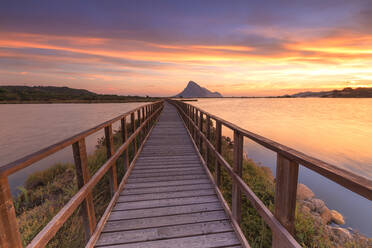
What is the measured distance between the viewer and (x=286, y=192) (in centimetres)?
168

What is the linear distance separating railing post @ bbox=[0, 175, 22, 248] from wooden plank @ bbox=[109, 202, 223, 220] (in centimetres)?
189

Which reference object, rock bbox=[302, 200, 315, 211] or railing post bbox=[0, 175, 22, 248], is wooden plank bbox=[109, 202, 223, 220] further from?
rock bbox=[302, 200, 315, 211]

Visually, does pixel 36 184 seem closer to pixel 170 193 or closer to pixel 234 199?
pixel 170 193

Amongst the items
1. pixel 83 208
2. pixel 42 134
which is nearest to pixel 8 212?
pixel 83 208

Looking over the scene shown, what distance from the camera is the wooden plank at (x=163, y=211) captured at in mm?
3066

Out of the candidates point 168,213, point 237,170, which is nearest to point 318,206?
point 237,170

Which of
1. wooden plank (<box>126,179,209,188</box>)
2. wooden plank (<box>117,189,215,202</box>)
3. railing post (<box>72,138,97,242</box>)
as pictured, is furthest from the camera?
wooden plank (<box>126,179,209,188</box>)

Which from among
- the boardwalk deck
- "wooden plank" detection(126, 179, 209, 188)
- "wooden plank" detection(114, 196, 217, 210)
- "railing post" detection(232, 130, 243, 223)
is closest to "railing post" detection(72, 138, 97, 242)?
the boardwalk deck

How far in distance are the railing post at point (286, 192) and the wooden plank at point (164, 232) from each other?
1.17 metres

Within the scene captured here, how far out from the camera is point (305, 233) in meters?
4.08

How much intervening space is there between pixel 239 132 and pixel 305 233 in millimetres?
3212

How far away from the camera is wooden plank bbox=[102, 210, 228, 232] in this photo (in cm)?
281

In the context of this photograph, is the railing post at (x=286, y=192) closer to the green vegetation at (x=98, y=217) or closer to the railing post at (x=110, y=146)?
the green vegetation at (x=98, y=217)

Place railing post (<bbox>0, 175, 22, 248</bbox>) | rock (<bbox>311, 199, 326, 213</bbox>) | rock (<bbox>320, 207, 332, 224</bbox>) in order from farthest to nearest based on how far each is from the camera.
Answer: rock (<bbox>311, 199, 326, 213</bbox>) < rock (<bbox>320, 207, 332, 224</bbox>) < railing post (<bbox>0, 175, 22, 248</bbox>)
